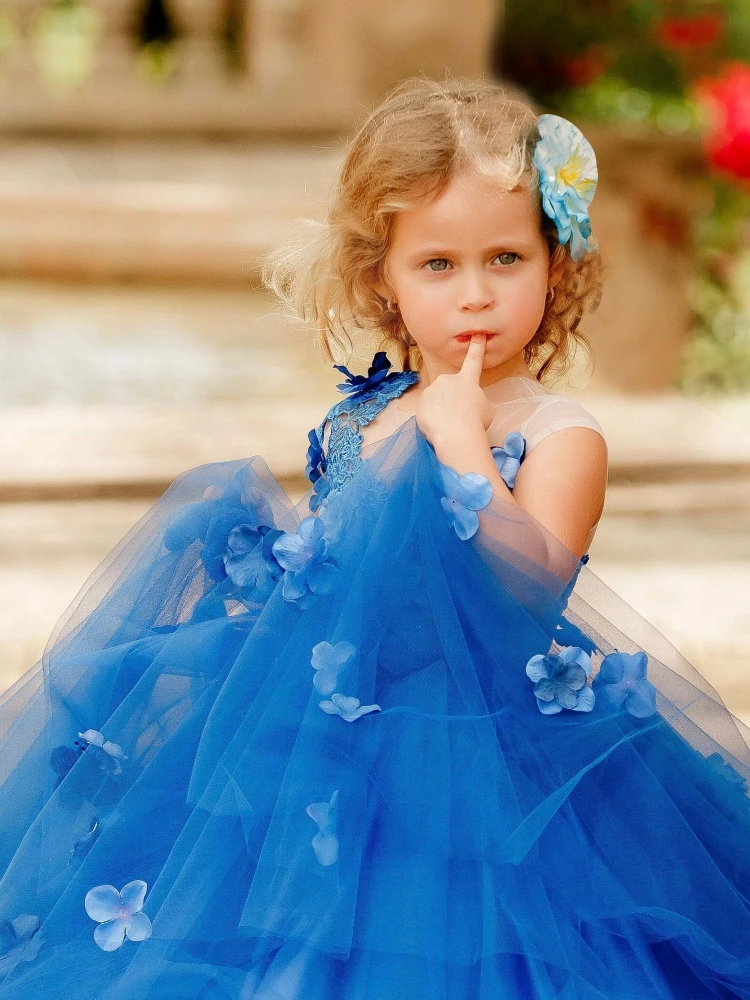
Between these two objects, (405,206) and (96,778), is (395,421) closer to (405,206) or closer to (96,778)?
(405,206)

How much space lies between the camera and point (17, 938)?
1.18 meters

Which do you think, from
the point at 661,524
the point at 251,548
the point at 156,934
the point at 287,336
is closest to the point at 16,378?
the point at 287,336

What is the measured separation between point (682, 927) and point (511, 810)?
20 centimetres

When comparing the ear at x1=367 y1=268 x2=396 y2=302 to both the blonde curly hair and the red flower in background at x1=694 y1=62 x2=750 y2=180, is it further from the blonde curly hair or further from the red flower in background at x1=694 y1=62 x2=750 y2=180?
the red flower in background at x1=694 y1=62 x2=750 y2=180

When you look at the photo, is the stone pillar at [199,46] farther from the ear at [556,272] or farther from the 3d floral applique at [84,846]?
the 3d floral applique at [84,846]

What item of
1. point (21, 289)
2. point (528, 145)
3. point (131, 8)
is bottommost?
point (21, 289)

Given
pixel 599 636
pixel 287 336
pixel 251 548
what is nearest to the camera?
pixel 599 636

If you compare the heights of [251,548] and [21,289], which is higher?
[251,548]

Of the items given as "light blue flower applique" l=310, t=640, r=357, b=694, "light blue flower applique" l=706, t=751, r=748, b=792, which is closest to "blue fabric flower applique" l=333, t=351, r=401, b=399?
"light blue flower applique" l=310, t=640, r=357, b=694

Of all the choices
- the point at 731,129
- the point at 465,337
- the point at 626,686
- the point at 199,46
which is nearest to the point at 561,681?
the point at 626,686

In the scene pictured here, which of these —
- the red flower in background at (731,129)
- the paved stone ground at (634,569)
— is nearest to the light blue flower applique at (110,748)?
the paved stone ground at (634,569)

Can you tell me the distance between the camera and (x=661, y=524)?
3322 millimetres

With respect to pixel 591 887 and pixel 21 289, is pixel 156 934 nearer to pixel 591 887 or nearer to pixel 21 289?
pixel 591 887

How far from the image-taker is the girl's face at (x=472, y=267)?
1.30m
